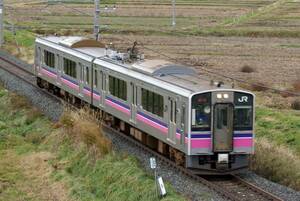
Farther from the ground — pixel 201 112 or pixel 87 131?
pixel 201 112

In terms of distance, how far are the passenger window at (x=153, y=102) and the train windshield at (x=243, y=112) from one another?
231cm

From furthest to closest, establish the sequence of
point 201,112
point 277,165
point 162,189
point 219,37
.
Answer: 1. point 219,37
2. point 277,165
3. point 201,112
4. point 162,189

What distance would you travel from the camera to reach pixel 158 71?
2122 cm

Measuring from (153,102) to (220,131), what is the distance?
113 inches

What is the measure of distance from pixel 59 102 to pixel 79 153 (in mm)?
9619

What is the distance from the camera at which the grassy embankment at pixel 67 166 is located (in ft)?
57.8

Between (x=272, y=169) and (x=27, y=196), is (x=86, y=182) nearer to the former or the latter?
(x=27, y=196)

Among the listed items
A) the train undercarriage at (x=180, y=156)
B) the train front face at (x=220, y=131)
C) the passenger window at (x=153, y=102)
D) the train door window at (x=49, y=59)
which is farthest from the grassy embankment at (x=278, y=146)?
the train door window at (x=49, y=59)

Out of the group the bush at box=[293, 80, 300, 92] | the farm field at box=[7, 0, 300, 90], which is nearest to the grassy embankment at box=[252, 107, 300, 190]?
the bush at box=[293, 80, 300, 92]

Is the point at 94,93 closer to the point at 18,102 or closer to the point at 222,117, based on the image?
the point at 18,102

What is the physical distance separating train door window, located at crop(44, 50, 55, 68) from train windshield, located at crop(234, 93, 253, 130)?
14312 mm

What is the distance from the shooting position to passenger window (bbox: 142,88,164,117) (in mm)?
20156

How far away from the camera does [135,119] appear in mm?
22312

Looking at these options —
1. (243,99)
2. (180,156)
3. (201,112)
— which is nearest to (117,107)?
(180,156)
